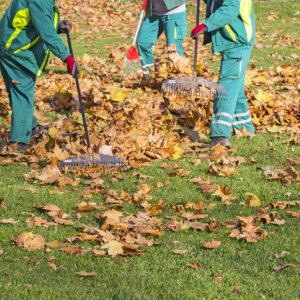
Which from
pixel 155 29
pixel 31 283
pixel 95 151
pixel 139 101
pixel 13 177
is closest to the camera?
pixel 31 283

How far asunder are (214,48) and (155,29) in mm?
3521

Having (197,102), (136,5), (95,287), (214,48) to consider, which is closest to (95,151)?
(214,48)

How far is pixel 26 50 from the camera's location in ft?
26.6

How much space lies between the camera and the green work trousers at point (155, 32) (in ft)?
38.0

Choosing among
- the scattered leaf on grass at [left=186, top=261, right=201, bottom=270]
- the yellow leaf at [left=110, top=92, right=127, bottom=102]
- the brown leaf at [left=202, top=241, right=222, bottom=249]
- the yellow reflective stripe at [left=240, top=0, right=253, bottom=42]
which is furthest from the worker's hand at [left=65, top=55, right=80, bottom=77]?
the scattered leaf on grass at [left=186, top=261, right=201, bottom=270]

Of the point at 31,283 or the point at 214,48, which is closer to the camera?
the point at 31,283

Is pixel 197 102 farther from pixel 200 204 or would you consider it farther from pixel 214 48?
pixel 200 204

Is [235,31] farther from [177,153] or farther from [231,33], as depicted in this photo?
[177,153]

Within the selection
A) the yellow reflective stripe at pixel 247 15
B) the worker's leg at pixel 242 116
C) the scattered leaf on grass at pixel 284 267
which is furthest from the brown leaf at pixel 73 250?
the worker's leg at pixel 242 116

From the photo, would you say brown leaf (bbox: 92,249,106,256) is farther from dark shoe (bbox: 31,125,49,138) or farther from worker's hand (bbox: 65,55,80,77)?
dark shoe (bbox: 31,125,49,138)

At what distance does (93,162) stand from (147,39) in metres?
4.44

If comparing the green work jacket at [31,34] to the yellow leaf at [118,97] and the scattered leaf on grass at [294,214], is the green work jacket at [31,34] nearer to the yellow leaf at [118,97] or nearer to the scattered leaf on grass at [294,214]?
the yellow leaf at [118,97]

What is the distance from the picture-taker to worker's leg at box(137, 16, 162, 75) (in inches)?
455

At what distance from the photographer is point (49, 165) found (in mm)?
7633
